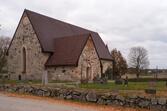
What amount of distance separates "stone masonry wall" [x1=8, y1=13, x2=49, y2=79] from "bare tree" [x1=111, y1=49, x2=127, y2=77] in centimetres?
1761

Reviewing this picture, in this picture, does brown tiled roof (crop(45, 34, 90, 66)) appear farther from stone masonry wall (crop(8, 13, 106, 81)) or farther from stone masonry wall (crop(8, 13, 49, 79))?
stone masonry wall (crop(8, 13, 49, 79))

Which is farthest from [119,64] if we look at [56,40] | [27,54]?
[27,54]

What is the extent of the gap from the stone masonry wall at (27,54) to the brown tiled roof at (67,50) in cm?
144

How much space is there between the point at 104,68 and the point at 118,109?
31.1 meters

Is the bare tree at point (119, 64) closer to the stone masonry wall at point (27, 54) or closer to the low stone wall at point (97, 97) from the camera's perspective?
the stone masonry wall at point (27, 54)

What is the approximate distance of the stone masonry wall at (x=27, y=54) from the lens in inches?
1603

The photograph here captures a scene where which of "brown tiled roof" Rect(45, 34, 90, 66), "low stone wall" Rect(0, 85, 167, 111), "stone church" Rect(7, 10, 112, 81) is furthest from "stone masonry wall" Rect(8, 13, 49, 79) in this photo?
"low stone wall" Rect(0, 85, 167, 111)

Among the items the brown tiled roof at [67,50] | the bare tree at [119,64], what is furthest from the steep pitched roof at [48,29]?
the bare tree at [119,64]

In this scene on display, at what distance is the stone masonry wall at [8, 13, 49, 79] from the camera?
134ft

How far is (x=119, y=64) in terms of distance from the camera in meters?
58.6

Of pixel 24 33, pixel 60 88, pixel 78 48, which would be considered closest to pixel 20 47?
pixel 24 33

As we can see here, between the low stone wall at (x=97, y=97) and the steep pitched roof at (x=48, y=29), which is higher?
the steep pitched roof at (x=48, y=29)

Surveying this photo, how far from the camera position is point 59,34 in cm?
4528

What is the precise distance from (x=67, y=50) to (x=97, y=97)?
2128 cm
